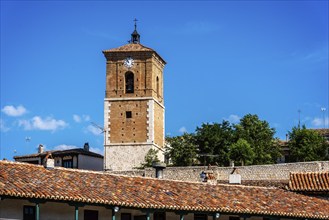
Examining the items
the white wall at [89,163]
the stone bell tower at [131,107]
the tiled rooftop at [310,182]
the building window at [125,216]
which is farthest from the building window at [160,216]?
the stone bell tower at [131,107]

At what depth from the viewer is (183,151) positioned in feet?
288

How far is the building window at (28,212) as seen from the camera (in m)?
39.2

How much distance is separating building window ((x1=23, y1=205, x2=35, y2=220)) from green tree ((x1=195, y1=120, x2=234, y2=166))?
48074 millimetres

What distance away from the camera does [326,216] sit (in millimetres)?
46906

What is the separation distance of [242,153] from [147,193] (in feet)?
136

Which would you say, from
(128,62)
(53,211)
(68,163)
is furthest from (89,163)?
(53,211)

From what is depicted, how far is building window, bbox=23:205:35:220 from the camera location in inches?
1545

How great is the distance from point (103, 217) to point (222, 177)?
30.1 metres

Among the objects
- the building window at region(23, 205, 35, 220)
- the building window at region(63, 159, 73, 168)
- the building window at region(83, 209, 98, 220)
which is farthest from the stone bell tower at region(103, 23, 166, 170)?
the building window at region(23, 205, 35, 220)

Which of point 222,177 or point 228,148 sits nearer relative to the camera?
point 222,177

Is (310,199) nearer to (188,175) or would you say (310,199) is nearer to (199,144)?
(188,175)

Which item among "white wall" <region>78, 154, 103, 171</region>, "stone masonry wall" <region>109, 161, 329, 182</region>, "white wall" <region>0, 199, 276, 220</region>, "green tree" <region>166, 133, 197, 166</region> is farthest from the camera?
"white wall" <region>78, 154, 103, 171</region>

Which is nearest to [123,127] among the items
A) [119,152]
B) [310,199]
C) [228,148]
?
[119,152]

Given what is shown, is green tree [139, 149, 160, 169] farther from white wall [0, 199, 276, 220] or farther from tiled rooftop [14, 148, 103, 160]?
white wall [0, 199, 276, 220]
